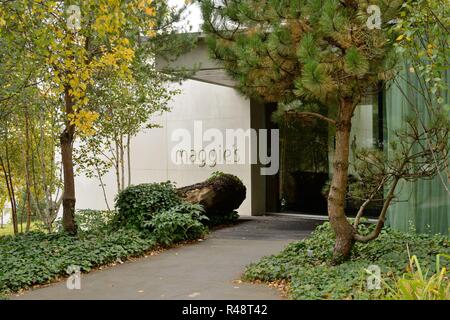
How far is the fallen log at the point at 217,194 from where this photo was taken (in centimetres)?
1088

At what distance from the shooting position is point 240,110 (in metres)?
13.7

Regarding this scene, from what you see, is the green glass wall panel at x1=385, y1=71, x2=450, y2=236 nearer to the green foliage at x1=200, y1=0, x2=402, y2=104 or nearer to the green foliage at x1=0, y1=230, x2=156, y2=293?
the green foliage at x1=200, y1=0, x2=402, y2=104

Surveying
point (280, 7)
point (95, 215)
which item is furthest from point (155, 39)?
point (280, 7)

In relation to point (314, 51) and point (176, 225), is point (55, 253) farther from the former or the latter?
point (314, 51)

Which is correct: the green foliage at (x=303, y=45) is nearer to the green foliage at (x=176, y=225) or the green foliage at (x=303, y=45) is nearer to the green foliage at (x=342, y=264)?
the green foliage at (x=342, y=264)

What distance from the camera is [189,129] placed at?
48.1 feet

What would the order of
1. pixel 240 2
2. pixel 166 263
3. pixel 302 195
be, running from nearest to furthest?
1. pixel 240 2
2. pixel 166 263
3. pixel 302 195

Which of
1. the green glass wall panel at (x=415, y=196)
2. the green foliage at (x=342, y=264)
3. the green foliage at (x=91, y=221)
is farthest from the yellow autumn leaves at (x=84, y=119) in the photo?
the green glass wall panel at (x=415, y=196)

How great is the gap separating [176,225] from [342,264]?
3.64 metres

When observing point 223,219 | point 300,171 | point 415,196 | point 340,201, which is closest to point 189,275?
point 340,201

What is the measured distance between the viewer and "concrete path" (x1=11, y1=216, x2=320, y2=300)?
19.0 ft

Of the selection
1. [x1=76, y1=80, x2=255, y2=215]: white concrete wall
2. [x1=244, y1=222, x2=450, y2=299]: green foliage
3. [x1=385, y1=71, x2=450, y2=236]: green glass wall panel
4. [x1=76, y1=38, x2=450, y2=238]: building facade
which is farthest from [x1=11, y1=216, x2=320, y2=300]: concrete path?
[x1=76, y1=80, x2=255, y2=215]: white concrete wall
